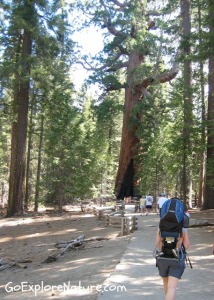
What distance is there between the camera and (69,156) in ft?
76.7

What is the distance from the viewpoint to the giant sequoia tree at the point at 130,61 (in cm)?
2505

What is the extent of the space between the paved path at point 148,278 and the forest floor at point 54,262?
269 mm

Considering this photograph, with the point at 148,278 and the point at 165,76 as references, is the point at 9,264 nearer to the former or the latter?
the point at 148,278

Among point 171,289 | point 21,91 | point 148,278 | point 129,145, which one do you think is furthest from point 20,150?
point 171,289

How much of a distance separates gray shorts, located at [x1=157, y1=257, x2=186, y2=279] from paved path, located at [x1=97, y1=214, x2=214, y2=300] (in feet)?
3.66

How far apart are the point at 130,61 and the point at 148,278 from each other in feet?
83.9

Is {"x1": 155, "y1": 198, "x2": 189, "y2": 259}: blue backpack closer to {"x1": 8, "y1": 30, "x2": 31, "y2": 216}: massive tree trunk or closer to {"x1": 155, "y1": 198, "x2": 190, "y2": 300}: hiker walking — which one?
{"x1": 155, "y1": 198, "x2": 190, "y2": 300}: hiker walking

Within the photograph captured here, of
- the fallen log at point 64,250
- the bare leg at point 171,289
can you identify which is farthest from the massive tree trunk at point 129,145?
the bare leg at point 171,289

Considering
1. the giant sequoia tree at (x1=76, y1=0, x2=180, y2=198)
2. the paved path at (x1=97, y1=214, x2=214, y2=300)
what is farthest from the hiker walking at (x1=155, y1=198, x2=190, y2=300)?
the giant sequoia tree at (x1=76, y1=0, x2=180, y2=198)

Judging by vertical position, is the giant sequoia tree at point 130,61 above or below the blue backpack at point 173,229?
above

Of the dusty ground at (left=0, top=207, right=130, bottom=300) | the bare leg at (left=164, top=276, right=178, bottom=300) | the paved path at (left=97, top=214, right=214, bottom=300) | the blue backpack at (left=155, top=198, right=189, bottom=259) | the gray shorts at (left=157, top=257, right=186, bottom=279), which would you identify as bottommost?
the dusty ground at (left=0, top=207, right=130, bottom=300)

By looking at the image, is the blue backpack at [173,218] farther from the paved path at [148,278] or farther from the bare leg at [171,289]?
the paved path at [148,278]

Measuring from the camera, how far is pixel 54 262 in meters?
9.25

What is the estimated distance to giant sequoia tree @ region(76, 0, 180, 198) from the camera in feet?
82.2
